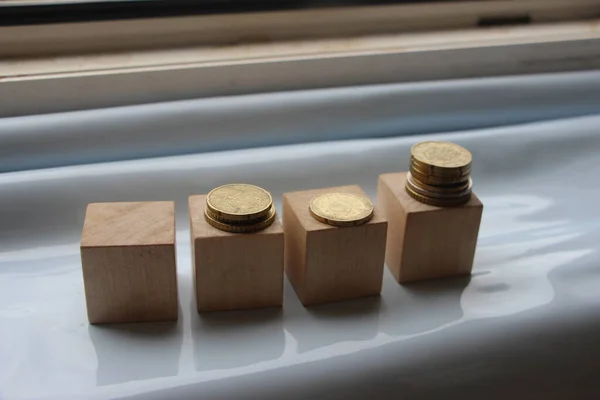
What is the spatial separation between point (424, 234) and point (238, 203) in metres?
0.15

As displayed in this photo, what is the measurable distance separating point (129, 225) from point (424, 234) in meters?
0.22

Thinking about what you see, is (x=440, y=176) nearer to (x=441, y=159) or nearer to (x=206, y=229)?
(x=441, y=159)

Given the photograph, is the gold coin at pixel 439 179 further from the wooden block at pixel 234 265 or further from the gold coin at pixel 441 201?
the wooden block at pixel 234 265

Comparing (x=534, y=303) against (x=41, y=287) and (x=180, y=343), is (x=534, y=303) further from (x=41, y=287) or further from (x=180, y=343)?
(x=41, y=287)

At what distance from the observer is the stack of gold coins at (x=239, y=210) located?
1.70ft

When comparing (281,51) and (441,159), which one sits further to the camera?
(281,51)

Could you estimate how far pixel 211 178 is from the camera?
2.15ft

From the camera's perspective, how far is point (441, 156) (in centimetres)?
57

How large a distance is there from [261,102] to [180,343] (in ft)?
0.86

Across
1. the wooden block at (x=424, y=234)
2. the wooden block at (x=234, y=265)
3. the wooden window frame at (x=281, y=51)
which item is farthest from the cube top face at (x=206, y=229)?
the wooden window frame at (x=281, y=51)

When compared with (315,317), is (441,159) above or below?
above

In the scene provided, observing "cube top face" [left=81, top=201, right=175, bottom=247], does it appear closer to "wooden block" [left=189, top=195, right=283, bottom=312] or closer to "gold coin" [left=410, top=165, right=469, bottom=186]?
"wooden block" [left=189, top=195, right=283, bottom=312]

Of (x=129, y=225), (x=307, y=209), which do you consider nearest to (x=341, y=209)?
(x=307, y=209)

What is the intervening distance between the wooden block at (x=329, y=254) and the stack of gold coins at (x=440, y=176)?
0.14ft
